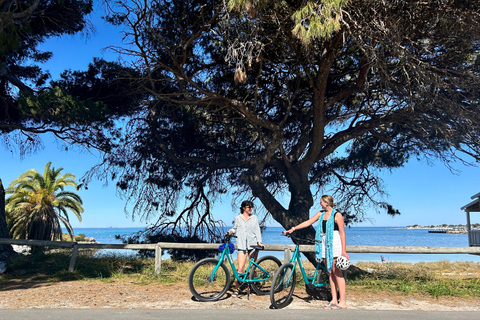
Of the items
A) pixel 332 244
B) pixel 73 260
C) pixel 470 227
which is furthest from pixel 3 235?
pixel 470 227

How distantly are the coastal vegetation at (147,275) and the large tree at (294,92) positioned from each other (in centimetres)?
364

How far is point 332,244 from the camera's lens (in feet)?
22.6

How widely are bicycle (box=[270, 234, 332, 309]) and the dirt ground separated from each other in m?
0.17

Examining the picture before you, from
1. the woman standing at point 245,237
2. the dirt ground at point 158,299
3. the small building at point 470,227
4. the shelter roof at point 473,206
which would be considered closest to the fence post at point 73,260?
the dirt ground at point 158,299

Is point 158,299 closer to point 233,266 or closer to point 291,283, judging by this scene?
point 233,266

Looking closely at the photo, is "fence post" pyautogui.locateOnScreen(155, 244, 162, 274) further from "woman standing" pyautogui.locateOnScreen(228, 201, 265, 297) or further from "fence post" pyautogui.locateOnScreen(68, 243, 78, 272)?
"woman standing" pyautogui.locateOnScreen(228, 201, 265, 297)

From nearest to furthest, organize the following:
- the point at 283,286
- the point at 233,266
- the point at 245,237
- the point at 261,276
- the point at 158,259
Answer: the point at 283,286 → the point at 233,266 → the point at 245,237 → the point at 261,276 → the point at 158,259

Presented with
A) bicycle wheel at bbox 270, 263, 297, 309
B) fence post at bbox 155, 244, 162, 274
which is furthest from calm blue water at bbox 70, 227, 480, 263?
bicycle wheel at bbox 270, 263, 297, 309

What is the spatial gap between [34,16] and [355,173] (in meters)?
13.2

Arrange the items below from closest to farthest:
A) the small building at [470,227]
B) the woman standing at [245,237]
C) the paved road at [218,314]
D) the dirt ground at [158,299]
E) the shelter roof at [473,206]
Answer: the paved road at [218,314], the dirt ground at [158,299], the woman standing at [245,237], the small building at [470,227], the shelter roof at [473,206]

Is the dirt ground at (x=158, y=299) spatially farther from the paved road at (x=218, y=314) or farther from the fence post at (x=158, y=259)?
the fence post at (x=158, y=259)

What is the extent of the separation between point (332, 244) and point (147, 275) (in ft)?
17.3

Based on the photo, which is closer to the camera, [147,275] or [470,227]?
[147,275]

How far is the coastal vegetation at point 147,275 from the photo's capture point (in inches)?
349
